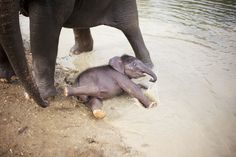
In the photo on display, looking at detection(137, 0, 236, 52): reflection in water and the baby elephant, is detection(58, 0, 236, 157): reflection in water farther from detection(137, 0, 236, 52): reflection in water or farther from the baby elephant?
the baby elephant

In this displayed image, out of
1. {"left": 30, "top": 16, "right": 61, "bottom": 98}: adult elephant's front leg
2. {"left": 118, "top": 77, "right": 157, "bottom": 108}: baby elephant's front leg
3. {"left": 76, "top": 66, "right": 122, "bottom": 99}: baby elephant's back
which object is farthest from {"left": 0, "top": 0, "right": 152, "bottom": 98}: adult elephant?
{"left": 118, "top": 77, "right": 157, "bottom": 108}: baby elephant's front leg

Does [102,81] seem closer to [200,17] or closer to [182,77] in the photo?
[182,77]

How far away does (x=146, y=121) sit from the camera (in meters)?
3.97

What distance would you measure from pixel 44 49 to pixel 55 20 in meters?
0.29

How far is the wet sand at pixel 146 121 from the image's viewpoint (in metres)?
3.42

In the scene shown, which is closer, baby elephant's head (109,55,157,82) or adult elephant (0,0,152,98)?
adult elephant (0,0,152,98)

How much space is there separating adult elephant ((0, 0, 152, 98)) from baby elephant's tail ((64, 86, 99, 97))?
21 centimetres

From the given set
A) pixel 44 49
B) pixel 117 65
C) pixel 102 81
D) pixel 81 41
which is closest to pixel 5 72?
pixel 44 49

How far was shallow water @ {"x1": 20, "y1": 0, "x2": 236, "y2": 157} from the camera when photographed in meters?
3.71

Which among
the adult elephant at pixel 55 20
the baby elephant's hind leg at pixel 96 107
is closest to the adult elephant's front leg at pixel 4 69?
the adult elephant at pixel 55 20

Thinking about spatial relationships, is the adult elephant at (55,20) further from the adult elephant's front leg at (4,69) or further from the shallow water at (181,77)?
Answer: the shallow water at (181,77)

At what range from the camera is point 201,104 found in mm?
4387

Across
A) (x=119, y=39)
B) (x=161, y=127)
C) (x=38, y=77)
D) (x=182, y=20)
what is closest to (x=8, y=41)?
(x=38, y=77)

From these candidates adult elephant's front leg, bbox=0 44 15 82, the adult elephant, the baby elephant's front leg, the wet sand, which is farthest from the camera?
adult elephant's front leg, bbox=0 44 15 82
